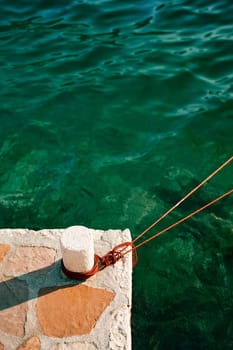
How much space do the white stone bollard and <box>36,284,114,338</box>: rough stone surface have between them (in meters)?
0.23

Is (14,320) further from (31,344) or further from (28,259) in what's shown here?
(28,259)

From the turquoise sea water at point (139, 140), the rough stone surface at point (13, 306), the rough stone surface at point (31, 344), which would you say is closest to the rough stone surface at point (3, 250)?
the rough stone surface at point (13, 306)

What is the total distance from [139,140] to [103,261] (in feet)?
10.4

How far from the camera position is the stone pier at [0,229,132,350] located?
3256mm

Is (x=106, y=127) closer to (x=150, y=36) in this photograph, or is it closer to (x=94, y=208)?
(x=94, y=208)

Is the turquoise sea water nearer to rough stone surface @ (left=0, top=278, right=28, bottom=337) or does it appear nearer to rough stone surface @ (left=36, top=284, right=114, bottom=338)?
rough stone surface @ (left=36, top=284, right=114, bottom=338)

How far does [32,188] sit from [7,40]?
5.15 metres

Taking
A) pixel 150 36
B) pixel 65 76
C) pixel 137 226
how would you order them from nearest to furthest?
pixel 137 226, pixel 65 76, pixel 150 36

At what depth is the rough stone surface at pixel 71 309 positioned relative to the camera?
3.33 m

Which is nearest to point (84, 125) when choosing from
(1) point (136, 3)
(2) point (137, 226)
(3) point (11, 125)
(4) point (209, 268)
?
(3) point (11, 125)

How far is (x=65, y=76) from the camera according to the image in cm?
820

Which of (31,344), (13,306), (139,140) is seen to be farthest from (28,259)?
(139,140)

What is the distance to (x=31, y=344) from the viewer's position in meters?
3.23

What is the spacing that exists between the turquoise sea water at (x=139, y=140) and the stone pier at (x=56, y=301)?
86cm
